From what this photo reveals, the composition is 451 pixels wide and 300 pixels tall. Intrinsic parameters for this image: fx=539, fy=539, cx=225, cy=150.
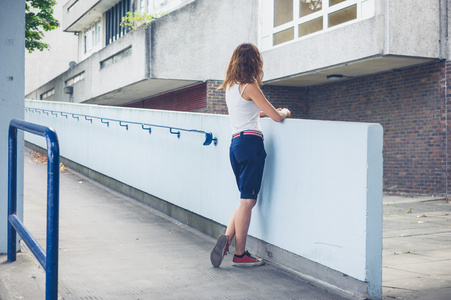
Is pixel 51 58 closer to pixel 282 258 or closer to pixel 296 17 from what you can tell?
pixel 296 17

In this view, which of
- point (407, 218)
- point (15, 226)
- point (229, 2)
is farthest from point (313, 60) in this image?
point (15, 226)

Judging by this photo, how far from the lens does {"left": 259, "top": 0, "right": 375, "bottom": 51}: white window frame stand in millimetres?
12195

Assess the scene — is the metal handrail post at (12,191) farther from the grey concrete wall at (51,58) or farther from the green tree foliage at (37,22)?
the grey concrete wall at (51,58)

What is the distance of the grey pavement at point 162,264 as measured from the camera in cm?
409

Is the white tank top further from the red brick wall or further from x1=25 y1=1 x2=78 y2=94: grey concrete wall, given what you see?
x1=25 y1=1 x2=78 y2=94: grey concrete wall

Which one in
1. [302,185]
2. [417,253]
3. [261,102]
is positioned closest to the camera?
[302,185]

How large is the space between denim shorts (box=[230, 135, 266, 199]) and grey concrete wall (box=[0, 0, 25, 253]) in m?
1.94

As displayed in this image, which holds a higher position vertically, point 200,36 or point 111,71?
point 200,36

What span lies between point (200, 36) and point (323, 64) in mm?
4545

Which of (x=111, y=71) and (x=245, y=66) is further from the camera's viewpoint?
(x=111, y=71)

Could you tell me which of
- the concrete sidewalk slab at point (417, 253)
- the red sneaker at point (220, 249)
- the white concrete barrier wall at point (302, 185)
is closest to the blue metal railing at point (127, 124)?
the white concrete barrier wall at point (302, 185)

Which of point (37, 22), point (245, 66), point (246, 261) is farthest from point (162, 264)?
point (37, 22)

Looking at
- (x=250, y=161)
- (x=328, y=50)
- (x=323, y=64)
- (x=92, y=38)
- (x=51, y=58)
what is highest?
(x=51, y=58)

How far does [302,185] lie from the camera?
4520mm
